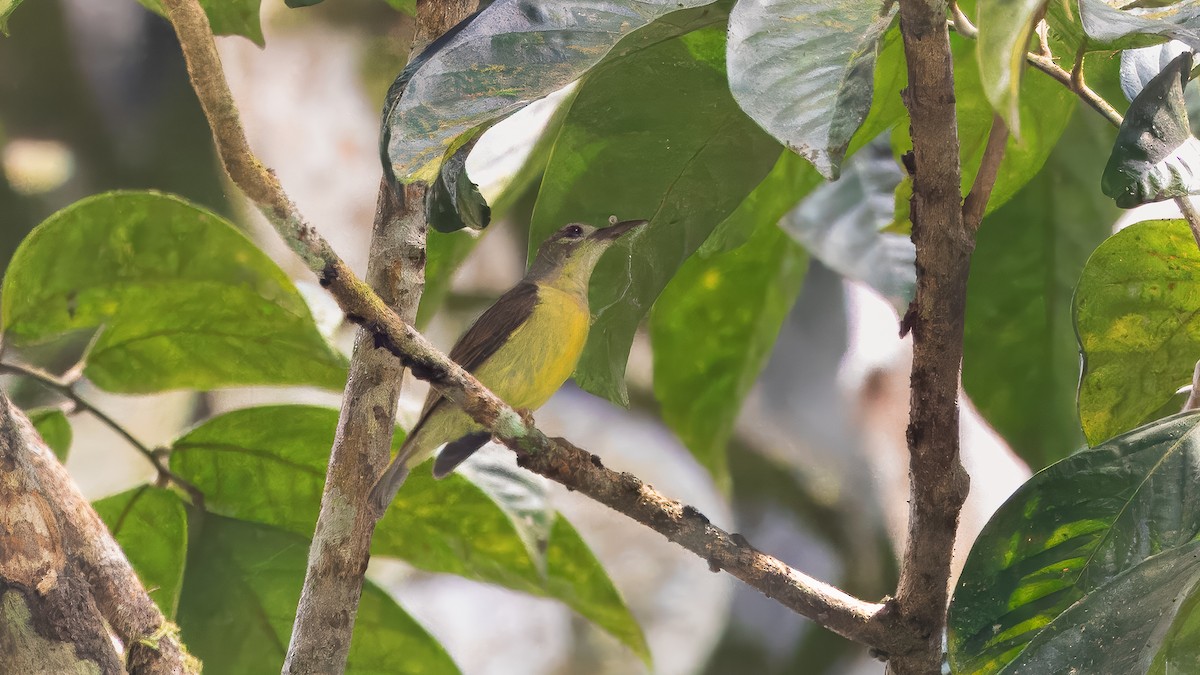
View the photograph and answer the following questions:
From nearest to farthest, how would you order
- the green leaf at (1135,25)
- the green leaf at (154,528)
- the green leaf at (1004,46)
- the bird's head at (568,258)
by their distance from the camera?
the green leaf at (1004,46)
the green leaf at (1135,25)
the green leaf at (154,528)
the bird's head at (568,258)

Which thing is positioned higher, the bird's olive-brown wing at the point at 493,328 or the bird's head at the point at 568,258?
the bird's head at the point at 568,258

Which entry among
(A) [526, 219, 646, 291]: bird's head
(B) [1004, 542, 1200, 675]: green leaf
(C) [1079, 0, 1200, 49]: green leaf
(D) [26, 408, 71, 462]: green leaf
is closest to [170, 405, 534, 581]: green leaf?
(D) [26, 408, 71, 462]: green leaf

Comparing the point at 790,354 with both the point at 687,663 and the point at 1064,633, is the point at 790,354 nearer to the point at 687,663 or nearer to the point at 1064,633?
the point at 687,663

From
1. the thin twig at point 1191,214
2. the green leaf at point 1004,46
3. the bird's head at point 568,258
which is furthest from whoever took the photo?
the bird's head at point 568,258

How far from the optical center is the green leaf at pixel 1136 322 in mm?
793

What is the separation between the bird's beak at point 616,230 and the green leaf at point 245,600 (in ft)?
1.23

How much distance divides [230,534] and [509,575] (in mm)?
249

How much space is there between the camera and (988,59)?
34 cm

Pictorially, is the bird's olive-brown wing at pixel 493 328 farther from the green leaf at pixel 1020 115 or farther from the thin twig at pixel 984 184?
the thin twig at pixel 984 184

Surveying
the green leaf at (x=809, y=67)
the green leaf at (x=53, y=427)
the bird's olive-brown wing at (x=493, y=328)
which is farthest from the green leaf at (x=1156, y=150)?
the green leaf at (x=53, y=427)

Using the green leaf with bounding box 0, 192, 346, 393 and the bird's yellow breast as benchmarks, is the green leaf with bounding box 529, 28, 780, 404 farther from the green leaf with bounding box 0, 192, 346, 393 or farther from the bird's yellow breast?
the green leaf with bounding box 0, 192, 346, 393

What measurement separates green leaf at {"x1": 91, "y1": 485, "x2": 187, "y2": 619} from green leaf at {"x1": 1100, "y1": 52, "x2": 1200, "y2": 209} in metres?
0.76

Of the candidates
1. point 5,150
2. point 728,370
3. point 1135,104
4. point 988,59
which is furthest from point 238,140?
point 5,150

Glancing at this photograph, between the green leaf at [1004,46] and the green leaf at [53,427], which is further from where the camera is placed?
the green leaf at [53,427]
